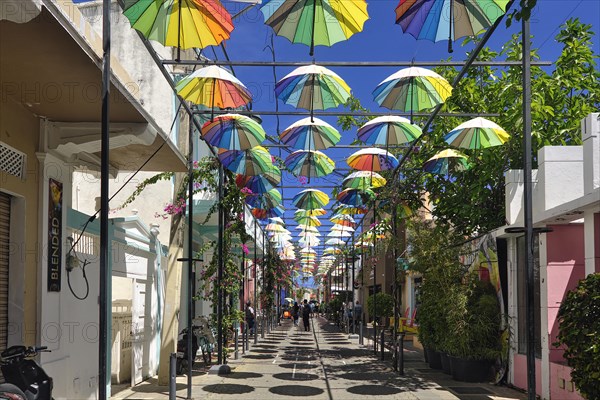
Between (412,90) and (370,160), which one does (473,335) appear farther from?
(412,90)

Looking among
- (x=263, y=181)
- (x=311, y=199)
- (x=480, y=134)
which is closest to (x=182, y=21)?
(x=480, y=134)

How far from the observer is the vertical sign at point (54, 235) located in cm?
989

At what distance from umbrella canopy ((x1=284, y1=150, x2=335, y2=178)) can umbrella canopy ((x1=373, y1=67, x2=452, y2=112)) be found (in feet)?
14.9

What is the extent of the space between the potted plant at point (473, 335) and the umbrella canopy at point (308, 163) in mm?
4877

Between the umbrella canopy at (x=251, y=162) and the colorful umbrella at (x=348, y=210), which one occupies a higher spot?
the umbrella canopy at (x=251, y=162)

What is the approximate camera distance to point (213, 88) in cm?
1204

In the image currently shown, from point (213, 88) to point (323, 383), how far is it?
692cm

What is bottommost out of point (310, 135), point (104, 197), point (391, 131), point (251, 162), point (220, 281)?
point (220, 281)

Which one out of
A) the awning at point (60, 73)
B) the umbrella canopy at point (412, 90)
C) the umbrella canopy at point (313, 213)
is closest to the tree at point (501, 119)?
the umbrella canopy at point (412, 90)

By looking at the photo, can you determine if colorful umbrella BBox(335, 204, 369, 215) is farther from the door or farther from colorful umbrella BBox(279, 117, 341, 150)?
the door

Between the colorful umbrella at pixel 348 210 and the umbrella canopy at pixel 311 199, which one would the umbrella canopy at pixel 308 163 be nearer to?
the umbrella canopy at pixel 311 199

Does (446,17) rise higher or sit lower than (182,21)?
higher

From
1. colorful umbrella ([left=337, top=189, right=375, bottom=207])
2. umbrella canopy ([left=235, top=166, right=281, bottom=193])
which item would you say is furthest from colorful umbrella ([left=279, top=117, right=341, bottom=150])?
colorful umbrella ([left=337, top=189, right=375, bottom=207])

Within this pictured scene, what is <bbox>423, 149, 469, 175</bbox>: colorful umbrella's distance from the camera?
55.6 ft
